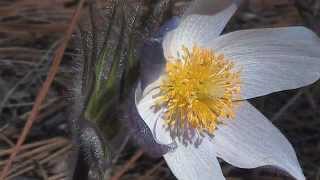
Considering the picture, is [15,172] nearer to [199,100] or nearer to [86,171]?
[86,171]

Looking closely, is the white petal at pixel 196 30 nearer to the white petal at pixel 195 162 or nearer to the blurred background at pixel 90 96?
the blurred background at pixel 90 96

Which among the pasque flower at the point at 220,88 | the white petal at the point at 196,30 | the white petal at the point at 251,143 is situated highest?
the white petal at the point at 196,30

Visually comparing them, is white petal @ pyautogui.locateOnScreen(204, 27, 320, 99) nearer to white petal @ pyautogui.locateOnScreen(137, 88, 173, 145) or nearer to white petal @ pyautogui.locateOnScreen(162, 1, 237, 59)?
white petal @ pyautogui.locateOnScreen(162, 1, 237, 59)

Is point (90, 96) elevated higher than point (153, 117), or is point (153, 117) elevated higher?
point (90, 96)

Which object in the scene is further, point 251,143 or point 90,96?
point 251,143

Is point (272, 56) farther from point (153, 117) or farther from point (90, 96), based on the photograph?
point (90, 96)

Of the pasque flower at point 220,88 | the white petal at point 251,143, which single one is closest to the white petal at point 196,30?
the pasque flower at point 220,88

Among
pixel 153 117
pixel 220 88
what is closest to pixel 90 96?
pixel 153 117
